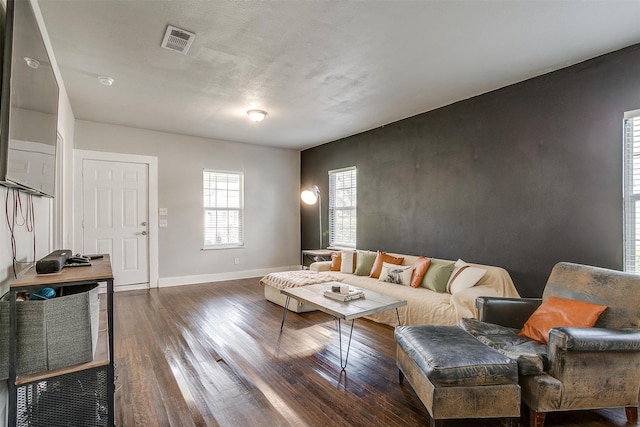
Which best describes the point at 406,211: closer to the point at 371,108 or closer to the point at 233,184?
the point at 371,108

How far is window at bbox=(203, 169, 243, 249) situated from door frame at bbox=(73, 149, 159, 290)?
0.85 metres

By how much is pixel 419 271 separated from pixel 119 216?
4681 millimetres

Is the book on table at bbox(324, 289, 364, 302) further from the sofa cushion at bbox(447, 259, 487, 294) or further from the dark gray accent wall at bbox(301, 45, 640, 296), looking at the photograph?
the dark gray accent wall at bbox(301, 45, 640, 296)

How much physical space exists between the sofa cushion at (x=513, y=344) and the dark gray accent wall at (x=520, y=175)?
130 cm

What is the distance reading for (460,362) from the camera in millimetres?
1755

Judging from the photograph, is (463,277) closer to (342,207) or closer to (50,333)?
(342,207)

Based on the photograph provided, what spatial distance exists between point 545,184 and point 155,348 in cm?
414

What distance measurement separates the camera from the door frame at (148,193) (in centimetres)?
471

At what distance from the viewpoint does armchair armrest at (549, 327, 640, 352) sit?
5.74 feet

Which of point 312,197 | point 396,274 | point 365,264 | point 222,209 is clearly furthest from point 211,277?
point 396,274

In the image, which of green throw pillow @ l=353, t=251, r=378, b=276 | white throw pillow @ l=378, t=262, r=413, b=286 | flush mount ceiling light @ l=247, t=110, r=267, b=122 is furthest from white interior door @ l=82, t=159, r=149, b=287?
white throw pillow @ l=378, t=262, r=413, b=286

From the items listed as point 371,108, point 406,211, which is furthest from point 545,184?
Answer: point 371,108

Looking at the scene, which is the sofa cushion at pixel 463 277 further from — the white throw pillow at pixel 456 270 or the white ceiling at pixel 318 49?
the white ceiling at pixel 318 49

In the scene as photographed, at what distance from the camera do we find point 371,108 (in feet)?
13.8
